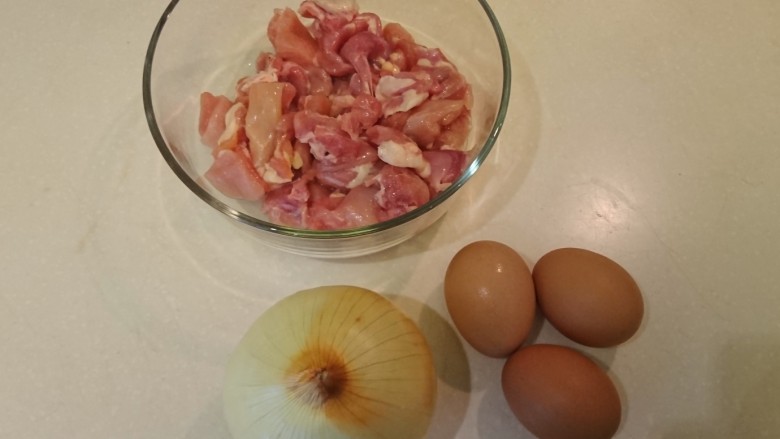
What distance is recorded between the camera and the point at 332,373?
71 cm

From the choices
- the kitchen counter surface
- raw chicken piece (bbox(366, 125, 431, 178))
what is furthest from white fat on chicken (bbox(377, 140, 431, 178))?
the kitchen counter surface

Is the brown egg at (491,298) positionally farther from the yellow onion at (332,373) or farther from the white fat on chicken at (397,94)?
the white fat on chicken at (397,94)

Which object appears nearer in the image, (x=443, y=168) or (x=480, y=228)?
(x=443, y=168)

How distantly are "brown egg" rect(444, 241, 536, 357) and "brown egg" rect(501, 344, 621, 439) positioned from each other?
1.7 inches

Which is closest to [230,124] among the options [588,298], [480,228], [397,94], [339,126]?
[339,126]

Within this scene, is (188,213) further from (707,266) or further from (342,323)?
(707,266)

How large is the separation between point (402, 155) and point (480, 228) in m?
0.23

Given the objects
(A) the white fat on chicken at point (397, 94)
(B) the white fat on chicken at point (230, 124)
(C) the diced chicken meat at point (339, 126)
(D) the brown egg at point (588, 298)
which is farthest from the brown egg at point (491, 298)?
(B) the white fat on chicken at point (230, 124)

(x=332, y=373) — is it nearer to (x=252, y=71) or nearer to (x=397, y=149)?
Result: (x=397, y=149)

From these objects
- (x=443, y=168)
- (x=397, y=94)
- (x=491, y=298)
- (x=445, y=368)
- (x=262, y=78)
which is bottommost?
(x=445, y=368)

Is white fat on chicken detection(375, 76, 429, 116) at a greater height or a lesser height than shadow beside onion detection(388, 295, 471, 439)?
greater

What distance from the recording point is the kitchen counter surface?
3.02 feet

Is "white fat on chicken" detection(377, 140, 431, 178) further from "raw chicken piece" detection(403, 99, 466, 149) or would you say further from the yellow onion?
the yellow onion

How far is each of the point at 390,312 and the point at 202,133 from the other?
0.48 meters
